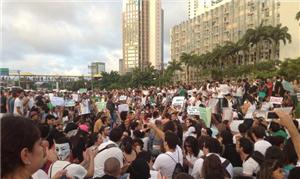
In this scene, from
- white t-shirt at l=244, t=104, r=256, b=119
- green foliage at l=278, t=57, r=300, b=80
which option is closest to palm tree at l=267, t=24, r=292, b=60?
green foliage at l=278, t=57, r=300, b=80

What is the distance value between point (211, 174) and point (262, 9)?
88.6 meters

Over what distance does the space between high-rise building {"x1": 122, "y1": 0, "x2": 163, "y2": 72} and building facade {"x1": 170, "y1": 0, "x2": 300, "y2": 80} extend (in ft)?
29.4

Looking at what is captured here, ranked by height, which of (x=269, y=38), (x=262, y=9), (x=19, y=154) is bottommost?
(x=19, y=154)

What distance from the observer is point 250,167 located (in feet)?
17.4

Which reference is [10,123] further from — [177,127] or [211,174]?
[177,127]

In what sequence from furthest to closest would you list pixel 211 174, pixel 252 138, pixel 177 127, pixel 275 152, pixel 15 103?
pixel 15 103 < pixel 177 127 < pixel 252 138 < pixel 275 152 < pixel 211 174

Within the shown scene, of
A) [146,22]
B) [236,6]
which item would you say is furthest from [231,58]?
[146,22]

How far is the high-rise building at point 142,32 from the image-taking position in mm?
135875

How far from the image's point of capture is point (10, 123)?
2.09m

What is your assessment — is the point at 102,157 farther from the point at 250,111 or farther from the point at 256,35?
the point at 256,35

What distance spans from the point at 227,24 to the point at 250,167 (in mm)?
100615

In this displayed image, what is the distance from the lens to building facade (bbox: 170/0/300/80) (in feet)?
267

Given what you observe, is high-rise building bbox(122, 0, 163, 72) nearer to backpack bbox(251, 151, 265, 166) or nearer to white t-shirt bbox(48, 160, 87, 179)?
backpack bbox(251, 151, 265, 166)

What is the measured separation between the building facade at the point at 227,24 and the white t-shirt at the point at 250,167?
61.8 meters
